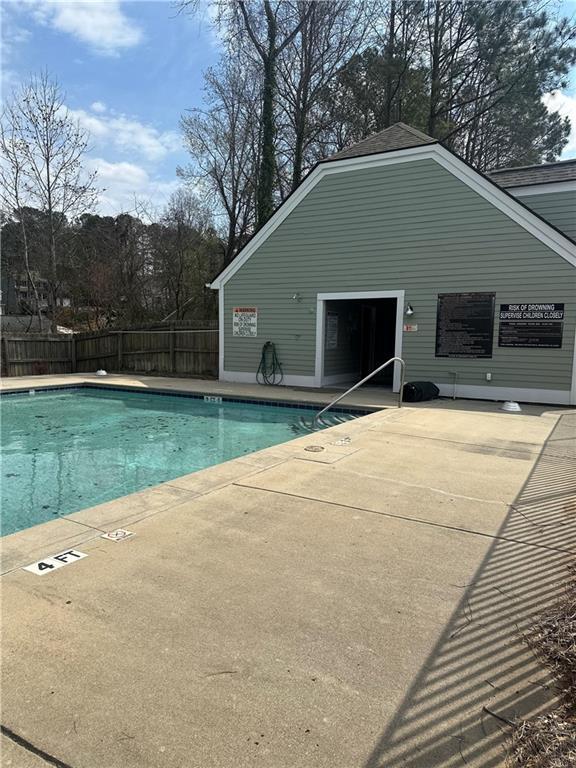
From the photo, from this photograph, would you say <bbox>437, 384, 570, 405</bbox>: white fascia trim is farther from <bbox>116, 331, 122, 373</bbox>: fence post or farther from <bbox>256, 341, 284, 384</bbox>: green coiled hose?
<bbox>116, 331, 122, 373</bbox>: fence post

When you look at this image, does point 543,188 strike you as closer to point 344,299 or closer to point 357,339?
point 344,299

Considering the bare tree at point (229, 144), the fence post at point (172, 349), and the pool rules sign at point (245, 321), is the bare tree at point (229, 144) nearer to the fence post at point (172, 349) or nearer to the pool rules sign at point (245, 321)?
A: the fence post at point (172, 349)

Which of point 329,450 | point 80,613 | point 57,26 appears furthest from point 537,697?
point 57,26

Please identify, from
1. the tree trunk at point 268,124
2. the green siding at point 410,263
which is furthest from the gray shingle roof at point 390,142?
the tree trunk at point 268,124

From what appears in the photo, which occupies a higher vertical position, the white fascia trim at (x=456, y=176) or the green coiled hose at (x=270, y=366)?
the white fascia trim at (x=456, y=176)

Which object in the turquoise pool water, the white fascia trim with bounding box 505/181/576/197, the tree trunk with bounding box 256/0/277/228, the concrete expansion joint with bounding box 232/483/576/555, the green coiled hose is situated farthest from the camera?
the tree trunk with bounding box 256/0/277/228

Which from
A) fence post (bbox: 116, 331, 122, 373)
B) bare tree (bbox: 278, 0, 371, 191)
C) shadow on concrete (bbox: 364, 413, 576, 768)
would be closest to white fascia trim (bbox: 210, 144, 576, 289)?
fence post (bbox: 116, 331, 122, 373)

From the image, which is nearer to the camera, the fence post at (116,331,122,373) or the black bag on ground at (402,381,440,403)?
the black bag on ground at (402,381,440,403)

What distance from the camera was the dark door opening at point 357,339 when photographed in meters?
11.7

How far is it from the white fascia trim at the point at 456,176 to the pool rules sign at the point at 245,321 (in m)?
1.71

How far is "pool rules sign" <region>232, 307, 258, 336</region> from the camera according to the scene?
40.0ft

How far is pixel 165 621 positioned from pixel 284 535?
1053 millimetres

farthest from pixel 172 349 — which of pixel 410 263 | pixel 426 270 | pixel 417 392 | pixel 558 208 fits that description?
pixel 558 208

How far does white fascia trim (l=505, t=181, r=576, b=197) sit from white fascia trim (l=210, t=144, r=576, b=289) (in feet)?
4.63
